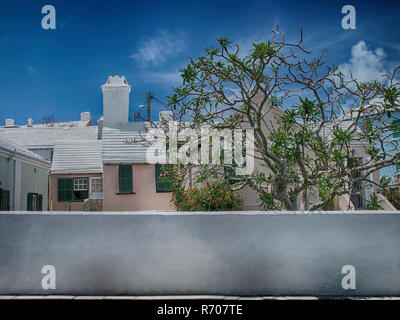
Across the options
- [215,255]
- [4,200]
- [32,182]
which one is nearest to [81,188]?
[32,182]

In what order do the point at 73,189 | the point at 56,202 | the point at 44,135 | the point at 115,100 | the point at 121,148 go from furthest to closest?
the point at 44,135, the point at 73,189, the point at 56,202, the point at 115,100, the point at 121,148

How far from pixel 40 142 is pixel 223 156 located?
1809 centimetres

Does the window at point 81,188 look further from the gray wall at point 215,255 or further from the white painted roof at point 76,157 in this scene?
the gray wall at point 215,255

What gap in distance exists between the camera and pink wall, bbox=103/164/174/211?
14773 mm

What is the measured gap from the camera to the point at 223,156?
726 cm

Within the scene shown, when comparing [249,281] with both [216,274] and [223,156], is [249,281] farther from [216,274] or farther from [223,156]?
[223,156]

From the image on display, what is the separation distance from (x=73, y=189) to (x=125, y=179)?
529 centimetres

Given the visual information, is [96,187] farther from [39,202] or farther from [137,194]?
[137,194]

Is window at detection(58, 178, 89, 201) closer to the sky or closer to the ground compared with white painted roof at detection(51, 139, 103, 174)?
closer to the ground

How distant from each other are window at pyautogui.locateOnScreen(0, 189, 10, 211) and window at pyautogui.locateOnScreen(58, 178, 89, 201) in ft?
19.3

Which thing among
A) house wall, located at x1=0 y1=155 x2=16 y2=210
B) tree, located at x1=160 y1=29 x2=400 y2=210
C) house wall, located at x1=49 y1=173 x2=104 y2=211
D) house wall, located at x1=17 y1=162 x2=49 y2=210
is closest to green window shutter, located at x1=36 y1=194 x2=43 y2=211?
house wall, located at x1=17 y1=162 x2=49 y2=210

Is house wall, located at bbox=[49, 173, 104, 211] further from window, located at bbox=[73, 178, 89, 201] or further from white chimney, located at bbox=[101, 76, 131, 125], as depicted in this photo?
white chimney, located at bbox=[101, 76, 131, 125]

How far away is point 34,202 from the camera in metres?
15.1

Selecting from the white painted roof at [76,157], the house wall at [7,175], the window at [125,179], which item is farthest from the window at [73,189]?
the house wall at [7,175]
